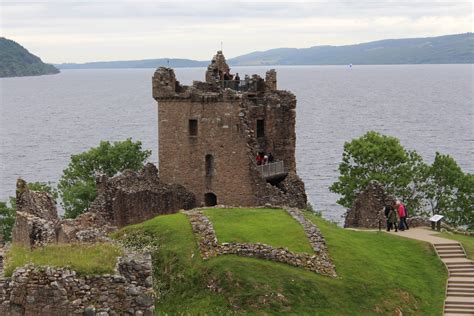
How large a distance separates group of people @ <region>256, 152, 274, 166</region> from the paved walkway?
14.6m

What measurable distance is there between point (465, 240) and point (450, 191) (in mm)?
29179

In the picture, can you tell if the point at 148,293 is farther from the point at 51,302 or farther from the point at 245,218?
the point at 245,218

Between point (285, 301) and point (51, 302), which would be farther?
point (285, 301)

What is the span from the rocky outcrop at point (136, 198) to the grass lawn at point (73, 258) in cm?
3387

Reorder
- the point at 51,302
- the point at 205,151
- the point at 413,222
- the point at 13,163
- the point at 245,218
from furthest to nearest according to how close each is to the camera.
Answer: the point at 13,163, the point at 205,151, the point at 413,222, the point at 245,218, the point at 51,302

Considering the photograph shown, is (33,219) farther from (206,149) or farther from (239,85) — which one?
(239,85)

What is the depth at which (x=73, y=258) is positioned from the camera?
70.1 feet

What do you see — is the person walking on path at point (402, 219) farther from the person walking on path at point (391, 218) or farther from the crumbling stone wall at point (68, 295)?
the crumbling stone wall at point (68, 295)

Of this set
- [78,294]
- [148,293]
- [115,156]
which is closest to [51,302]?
[78,294]

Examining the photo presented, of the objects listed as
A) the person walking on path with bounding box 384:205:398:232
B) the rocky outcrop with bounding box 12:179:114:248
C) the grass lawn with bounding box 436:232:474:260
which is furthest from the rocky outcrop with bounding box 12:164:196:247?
the grass lawn with bounding box 436:232:474:260

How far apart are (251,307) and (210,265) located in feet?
10.1

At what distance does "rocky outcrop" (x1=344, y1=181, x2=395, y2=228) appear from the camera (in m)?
54.4

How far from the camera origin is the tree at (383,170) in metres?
73.8

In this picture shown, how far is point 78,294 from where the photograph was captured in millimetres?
20469
